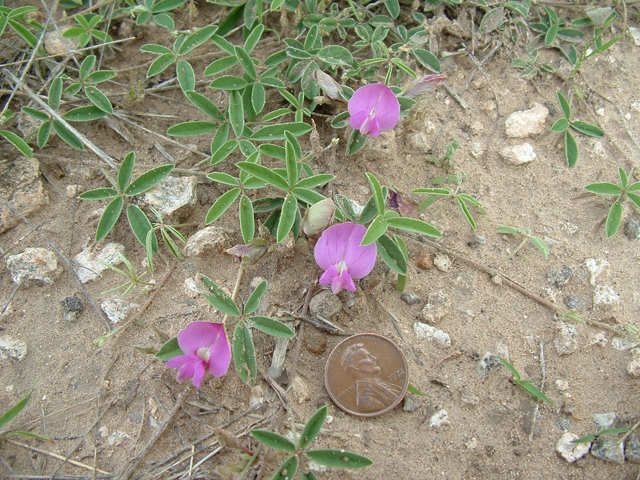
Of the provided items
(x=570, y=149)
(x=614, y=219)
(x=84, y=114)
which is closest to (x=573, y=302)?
(x=614, y=219)

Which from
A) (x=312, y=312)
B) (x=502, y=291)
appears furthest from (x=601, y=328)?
(x=312, y=312)

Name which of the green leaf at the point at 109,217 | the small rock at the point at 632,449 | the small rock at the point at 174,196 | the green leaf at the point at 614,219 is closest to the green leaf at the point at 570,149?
the green leaf at the point at 614,219

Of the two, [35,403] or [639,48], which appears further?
[639,48]

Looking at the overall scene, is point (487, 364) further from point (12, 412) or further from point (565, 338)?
point (12, 412)

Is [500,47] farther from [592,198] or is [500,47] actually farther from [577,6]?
[592,198]

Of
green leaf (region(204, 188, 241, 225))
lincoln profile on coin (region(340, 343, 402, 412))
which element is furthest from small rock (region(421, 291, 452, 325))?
green leaf (region(204, 188, 241, 225))

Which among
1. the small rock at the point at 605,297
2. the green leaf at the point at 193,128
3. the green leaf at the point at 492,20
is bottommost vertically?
the small rock at the point at 605,297

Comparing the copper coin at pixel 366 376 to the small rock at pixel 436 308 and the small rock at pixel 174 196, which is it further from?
the small rock at pixel 174 196

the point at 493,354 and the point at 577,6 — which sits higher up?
the point at 577,6
